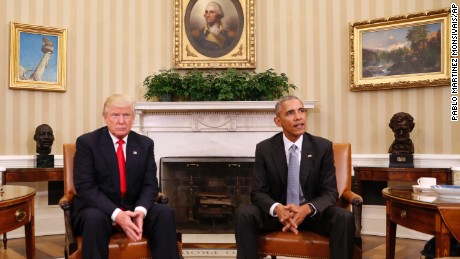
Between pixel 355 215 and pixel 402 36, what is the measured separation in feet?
10.2

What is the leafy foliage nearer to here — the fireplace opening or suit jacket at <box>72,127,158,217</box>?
the fireplace opening

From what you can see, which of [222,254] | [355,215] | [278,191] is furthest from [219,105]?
[355,215]

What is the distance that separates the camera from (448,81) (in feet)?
15.4

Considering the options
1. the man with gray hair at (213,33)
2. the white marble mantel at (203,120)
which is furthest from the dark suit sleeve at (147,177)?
the man with gray hair at (213,33)

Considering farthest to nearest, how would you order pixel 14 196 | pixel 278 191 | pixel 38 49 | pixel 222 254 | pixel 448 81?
pixel 38 49
pixel 448 81
pixel 222 254
pixel 278 191
pixel 14 196

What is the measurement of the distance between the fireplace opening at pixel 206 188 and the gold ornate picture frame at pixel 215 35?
1.27 metres

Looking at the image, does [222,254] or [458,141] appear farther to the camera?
[458,141]

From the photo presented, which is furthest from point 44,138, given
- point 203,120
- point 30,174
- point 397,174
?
point 397,174

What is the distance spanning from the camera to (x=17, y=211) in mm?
2545

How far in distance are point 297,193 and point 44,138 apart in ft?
10.4

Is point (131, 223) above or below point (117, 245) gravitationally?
above

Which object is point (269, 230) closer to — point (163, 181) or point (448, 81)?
point (163, 181)

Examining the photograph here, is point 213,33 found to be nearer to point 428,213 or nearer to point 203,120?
point 203,120

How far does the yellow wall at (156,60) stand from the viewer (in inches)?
198
